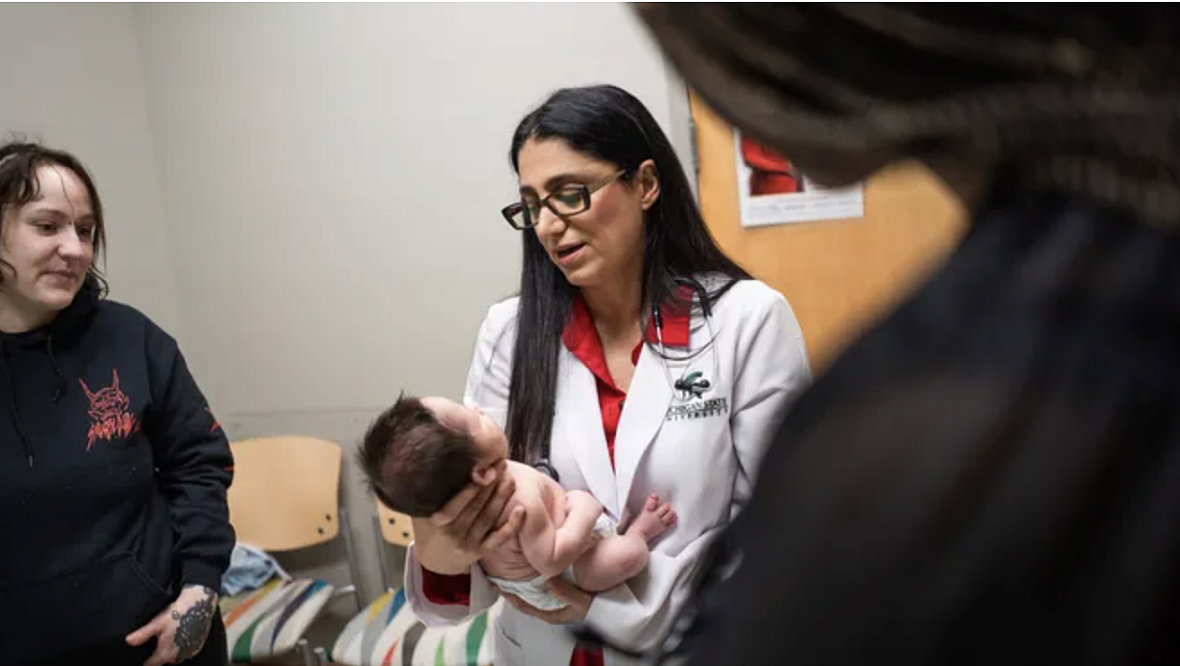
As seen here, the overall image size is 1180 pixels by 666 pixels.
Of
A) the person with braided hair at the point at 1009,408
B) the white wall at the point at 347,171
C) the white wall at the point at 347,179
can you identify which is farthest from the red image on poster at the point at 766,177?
the person with braided hair at the point at 1009,408

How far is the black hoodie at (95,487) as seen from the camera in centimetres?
→ 180

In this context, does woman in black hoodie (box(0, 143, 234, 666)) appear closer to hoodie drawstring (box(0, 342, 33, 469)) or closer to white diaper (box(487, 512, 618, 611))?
hoodie drawstring (box(0, 342, 33, 469))

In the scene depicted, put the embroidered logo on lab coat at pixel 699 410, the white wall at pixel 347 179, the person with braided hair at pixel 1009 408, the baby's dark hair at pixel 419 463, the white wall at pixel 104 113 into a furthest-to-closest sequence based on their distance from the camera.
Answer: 1. the white wall at pixel 104 113
2. the white wall at pixel 347 179
3. the embroidered logo on lab coat at pixel 699 410
4. the baby's dark hair at pixel 419 463
5. the person with braided hair at pixel 1009 408

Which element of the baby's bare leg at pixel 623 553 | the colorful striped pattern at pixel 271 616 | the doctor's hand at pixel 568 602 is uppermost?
the baby's bare leg at pixel 623 553

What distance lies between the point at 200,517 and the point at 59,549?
315 mm

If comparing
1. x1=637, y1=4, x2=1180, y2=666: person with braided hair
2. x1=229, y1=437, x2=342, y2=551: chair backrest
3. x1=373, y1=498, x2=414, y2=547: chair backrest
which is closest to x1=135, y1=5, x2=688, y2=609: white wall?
x1=229, y1=437, x2=342, y2=551: chair backrest

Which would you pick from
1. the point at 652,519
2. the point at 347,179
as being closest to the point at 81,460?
the point at 652,519

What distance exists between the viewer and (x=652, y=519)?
1.42m

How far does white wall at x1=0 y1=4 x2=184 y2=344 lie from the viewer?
3.05 meters

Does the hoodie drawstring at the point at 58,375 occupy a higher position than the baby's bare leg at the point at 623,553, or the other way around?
the hoodie drawstring at the point at 58,375

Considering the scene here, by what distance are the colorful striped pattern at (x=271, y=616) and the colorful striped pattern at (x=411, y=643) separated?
22cm

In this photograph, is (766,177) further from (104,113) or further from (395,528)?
(104,113)

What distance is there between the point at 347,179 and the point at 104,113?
111 centimetres

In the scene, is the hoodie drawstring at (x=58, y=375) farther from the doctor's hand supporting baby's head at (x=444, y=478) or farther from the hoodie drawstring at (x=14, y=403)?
the doctor's hand supporting baby's head at (x=444, y=478)
